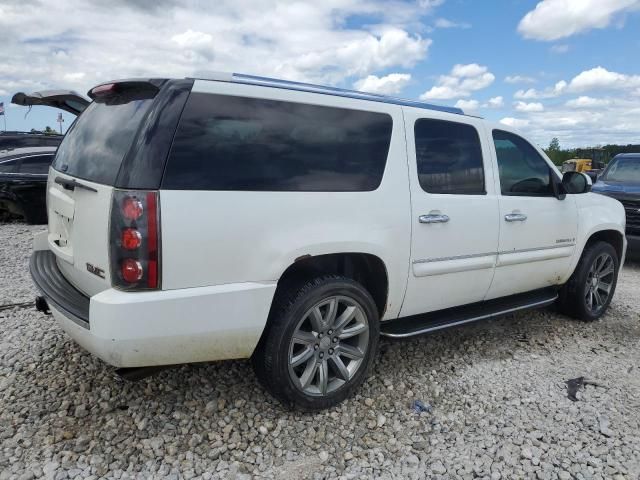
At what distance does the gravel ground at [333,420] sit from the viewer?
256 cm

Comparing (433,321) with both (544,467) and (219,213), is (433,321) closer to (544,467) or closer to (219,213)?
(544,467)

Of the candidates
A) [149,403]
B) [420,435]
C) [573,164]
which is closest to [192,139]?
[149,403]

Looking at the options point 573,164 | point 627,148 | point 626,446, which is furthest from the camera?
point 627,148

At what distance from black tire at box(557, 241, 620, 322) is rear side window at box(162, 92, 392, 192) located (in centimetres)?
265

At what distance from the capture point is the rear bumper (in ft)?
7.62

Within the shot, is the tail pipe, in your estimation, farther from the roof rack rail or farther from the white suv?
the roof rack rail

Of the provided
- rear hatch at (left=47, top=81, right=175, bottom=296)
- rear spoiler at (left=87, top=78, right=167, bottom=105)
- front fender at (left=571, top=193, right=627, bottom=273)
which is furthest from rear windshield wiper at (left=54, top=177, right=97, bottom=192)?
front fender at (left=571, top=193, right=627, bottom=273)

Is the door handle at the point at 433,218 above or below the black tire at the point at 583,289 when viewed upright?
above

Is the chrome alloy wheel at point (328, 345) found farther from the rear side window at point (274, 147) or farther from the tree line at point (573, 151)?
the tree line at point (573, 151)

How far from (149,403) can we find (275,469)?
95 centimetres

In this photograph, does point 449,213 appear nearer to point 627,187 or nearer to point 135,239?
point 135,239

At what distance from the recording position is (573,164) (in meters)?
25.7

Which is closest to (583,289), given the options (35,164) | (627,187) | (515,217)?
(515,217)

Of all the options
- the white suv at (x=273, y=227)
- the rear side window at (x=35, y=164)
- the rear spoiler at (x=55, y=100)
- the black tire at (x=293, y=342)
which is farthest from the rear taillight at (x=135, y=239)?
the rear side window at (x=35, y=164)
